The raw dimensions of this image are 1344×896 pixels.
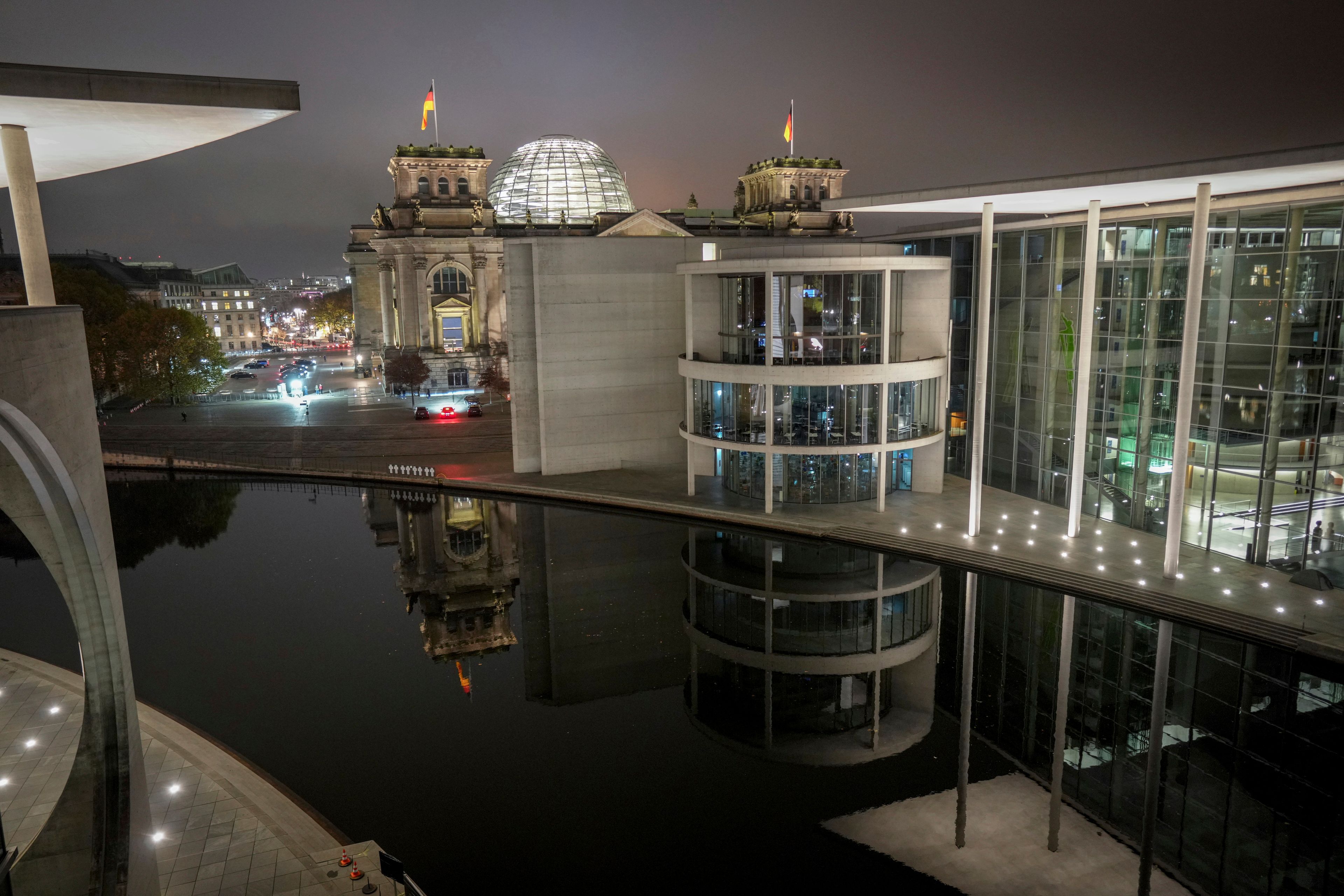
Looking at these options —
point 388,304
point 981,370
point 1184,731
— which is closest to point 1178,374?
point 981,370

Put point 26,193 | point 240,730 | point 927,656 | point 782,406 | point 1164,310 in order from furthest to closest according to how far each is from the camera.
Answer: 1. point 782,406
2. point 1164,310
3. point 927,656
4. point 240,730
5. point 26,193

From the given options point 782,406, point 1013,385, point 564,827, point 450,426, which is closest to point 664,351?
point 782,406

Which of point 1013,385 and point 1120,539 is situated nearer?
point 1120,539

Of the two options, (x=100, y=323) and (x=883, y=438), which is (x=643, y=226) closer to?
(x=100, y=323)

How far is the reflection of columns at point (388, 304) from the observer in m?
82.6

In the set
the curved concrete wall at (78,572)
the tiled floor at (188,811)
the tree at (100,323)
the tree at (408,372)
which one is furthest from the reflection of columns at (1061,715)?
the tree at (100,323)

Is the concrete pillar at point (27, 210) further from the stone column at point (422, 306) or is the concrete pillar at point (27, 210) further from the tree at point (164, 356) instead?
the stone column at point (422, 306)

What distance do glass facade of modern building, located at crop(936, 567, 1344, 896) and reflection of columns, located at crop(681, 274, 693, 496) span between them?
1365 cm

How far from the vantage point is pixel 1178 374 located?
88.6 ft

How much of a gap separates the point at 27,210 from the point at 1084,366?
2682 cm

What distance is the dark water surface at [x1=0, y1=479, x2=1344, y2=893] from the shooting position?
1371 centimetres

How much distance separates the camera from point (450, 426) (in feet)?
172

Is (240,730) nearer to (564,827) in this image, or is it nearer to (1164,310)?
(564,827)

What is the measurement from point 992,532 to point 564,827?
1935 cm
